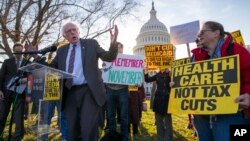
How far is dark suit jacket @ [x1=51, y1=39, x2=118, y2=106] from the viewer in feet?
14.8

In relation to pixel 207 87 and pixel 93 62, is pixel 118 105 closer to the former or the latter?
pixel 93 62

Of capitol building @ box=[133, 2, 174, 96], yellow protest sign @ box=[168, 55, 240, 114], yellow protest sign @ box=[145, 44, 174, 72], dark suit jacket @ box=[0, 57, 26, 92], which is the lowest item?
yellow protest sign @ box=[168, 55, 240, 114]

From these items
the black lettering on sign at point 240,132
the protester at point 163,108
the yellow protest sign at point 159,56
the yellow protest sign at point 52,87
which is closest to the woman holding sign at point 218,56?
the black lettering on sign at point 240,132

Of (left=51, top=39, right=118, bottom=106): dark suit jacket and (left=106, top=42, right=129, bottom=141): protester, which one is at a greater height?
(left=51, top=39, right=118, bottom=106): dark suit jacket

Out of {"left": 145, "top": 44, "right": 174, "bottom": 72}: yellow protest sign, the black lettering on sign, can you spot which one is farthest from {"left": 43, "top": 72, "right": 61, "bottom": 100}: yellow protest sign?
{"left": 145, "top": 44, "right": 174, "bottom": 72}: yellow protest sign

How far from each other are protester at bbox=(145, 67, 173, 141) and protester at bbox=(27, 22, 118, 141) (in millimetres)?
3213

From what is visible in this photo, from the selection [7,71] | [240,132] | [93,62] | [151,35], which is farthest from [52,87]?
[151,35]

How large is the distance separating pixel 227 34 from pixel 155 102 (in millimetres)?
3933

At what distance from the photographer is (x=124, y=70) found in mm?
9008

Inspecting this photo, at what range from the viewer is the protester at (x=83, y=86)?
4523mm

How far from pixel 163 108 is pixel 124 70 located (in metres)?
1.81

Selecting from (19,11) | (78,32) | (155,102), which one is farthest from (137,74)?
(19,11)

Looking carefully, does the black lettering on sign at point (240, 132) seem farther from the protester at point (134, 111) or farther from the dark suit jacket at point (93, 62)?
the protester at point (134, 111)

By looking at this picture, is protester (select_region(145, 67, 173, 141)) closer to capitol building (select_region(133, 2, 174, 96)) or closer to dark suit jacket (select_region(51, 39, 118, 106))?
dark suit jacket (select_region(51, 39, 118, 106))
